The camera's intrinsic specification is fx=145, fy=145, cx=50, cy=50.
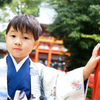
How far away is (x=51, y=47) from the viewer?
509 inches

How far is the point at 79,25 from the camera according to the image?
17.4ft

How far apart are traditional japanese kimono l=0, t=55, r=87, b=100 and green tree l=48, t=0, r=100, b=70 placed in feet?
12.1

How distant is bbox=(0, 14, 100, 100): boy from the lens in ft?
3.18

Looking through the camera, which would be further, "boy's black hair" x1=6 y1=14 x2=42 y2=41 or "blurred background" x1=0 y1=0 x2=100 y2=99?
"blurred background" x1=0 y1=0 x2=100 y2=99

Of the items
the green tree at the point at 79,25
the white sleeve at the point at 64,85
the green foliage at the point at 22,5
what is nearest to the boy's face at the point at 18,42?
the white sleeve at the point at 64,85

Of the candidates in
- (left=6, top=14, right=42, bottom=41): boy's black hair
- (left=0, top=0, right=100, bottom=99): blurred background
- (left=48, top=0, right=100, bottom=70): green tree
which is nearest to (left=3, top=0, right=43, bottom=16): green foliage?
(left=0, top=0, right=100, bottom=99): blurred background

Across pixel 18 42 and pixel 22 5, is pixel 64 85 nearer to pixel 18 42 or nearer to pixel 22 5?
pixel 18 42

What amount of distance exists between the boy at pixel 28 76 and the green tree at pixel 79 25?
12.2 feet

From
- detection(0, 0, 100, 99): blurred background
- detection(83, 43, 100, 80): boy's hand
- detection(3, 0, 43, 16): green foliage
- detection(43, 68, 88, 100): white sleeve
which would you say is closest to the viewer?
detection(83, 43, 100, 80): boy's hand

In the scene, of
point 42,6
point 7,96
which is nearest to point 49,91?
point 7,96

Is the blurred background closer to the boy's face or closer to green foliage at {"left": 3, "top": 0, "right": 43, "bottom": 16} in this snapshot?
green foliage at {"left": 3, "top": 0, "right": 43, "bottom": 16}

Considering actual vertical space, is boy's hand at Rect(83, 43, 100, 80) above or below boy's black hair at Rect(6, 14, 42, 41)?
below

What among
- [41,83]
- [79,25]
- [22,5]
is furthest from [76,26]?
[22,5]

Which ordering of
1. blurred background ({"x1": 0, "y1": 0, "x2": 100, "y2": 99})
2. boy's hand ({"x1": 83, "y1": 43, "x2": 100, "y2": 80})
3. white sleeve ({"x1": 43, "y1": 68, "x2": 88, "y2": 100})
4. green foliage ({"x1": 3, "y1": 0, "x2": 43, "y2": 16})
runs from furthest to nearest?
green foliage ({"x1": 3, "y1": 0, "x2": 43, "y2": 16}), blurred background ({"x1": 0, "y1": 0, "x2": 100, "y2": 99}), white sleeve ({"x1": 43, "y1": 68, "x2": 88, "y2": 100}), boy's hand ({"x1": 83, "y1": 43, "x2": 100, "y2": 80})
